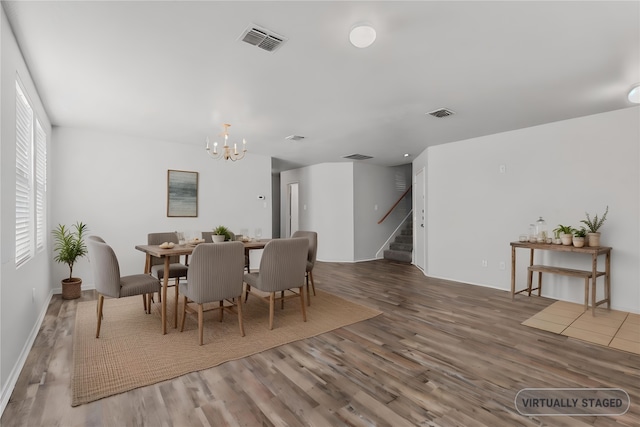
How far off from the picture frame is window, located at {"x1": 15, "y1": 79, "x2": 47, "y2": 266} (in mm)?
1723

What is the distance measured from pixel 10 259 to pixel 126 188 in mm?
3037

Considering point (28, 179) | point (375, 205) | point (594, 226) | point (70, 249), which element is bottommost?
point (70, 249)

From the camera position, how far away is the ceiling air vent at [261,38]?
2.09 metres

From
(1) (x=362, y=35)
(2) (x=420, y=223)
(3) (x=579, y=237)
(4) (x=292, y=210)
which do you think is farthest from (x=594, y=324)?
(4) (x=292, y=210)

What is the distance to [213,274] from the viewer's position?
2.73 m

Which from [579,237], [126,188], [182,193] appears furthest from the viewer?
[182,193]

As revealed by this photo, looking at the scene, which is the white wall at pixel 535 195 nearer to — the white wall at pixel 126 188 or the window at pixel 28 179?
the white wall at pixel 126 188

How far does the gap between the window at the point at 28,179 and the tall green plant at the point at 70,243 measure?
42cm

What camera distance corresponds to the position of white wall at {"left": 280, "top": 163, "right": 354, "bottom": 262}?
7.25 meters

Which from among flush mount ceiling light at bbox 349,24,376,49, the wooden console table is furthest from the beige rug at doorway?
flush mount ceiling light at bbox 349,24,376,49

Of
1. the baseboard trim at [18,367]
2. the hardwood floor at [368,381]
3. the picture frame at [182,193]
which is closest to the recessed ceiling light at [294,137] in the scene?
the picture frame at [182,193]

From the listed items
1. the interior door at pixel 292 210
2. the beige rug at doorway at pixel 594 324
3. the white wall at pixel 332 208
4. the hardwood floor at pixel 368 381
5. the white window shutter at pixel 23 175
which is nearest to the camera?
the hardwood floor at pixel 368 381

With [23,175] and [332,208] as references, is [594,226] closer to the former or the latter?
[332,208]

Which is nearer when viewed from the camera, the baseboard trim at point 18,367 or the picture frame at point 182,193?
the baseboard trim at point 18,367
